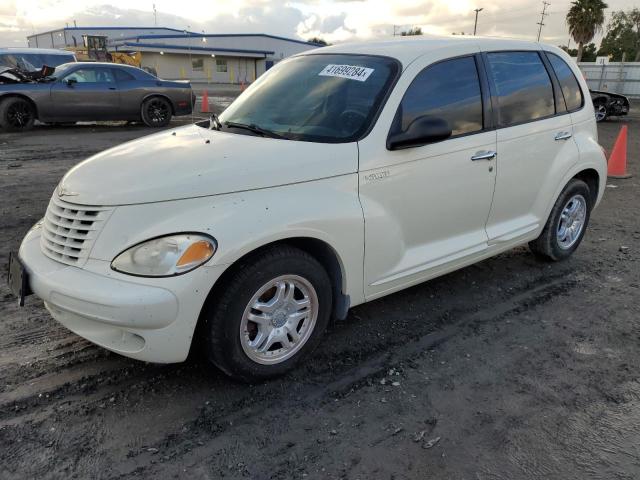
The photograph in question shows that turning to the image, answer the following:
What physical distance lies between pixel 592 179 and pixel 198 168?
3866 mm

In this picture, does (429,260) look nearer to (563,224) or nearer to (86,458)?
(563,224)

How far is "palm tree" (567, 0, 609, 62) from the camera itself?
4778 centimetres

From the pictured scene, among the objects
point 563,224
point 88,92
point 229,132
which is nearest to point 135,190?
point 229,132

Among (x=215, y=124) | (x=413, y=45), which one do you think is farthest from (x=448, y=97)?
(x=215, y=124)

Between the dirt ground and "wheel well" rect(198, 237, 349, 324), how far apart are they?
37cm

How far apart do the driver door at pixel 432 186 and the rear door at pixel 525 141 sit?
0.15m

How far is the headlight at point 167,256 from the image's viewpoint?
98.6 inches

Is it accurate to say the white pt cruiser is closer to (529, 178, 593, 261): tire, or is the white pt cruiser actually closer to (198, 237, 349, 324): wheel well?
(198, 237, 349, 324): wheel well

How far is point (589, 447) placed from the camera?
101 inches

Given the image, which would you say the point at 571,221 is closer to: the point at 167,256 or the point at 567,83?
the point at 567,83

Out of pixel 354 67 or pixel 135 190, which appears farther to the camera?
pixel 354 67

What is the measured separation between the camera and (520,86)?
13.4 feet

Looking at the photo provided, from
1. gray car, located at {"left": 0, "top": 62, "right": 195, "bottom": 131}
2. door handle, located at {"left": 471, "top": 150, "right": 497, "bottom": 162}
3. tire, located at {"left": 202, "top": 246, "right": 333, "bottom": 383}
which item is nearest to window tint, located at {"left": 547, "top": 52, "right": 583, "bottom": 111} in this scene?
door handle, located at {"left": 471, "top": 150, "right": 497, "bottom": 162}

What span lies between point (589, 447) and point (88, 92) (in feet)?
42.3
